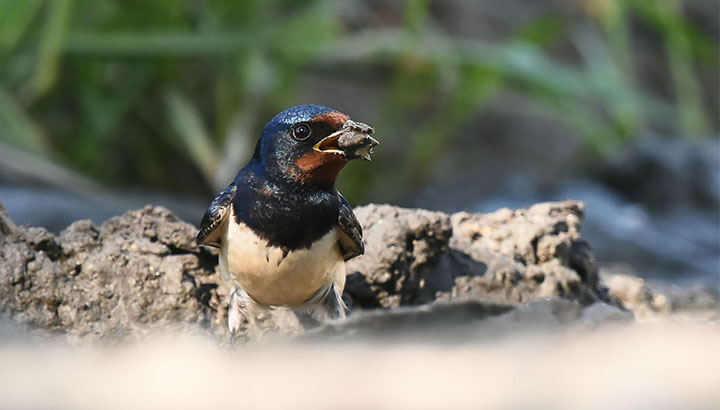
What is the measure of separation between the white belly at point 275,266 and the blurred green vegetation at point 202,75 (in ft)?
12.1

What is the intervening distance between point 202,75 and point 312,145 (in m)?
5.10

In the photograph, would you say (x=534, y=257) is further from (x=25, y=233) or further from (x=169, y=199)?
(x=169, y=199)

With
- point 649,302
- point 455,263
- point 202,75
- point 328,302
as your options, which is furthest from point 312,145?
point 202,75

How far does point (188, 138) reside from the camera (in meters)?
6.91

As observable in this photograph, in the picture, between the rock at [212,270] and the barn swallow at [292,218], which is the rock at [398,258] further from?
the barn swallow at [292,218]

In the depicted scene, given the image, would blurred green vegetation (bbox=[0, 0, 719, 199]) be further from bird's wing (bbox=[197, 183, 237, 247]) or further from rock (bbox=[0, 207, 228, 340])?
bird's wing (bbox=[197, 183, 237, 247])

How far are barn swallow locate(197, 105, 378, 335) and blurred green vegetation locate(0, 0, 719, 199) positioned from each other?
12.0 feet

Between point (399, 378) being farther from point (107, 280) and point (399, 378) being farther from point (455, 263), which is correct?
point (455, 263)

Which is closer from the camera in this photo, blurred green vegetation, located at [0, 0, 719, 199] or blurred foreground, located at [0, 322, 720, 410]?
blurred foreground, located at [0, 322, 720, 410]

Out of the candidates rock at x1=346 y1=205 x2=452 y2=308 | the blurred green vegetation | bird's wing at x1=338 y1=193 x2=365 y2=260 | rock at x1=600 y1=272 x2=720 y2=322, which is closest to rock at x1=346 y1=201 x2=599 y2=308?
rock at x1=346 y1=205 x2=452 y2=308

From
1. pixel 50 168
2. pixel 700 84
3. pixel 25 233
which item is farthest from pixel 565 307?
pixel 700 84

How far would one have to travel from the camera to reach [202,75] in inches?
289

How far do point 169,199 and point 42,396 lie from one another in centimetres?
592

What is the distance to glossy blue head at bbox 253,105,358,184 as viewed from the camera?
8.02ft
